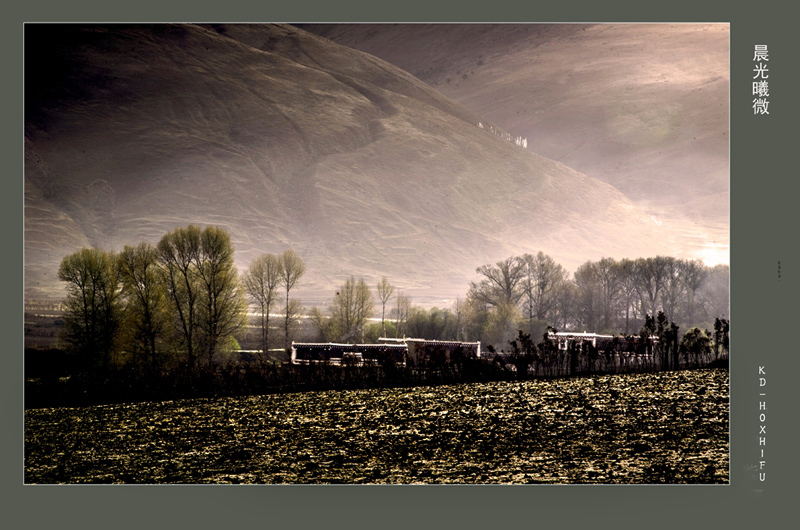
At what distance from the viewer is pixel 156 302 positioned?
22.1 meters

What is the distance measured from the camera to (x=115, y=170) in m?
57.9

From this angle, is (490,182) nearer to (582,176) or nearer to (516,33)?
(582,176)

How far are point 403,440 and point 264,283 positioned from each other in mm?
21910

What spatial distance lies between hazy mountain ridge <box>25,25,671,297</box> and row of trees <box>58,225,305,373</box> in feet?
63.0

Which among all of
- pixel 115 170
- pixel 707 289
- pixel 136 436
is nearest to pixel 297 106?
pixel 115 170

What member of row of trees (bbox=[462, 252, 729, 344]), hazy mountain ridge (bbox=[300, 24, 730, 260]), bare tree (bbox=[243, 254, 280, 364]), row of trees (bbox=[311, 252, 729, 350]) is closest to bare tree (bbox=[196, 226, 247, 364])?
bare tree (bbox=[243, 254, 280, 364])

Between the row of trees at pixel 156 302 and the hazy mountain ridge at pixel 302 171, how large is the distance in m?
19.2

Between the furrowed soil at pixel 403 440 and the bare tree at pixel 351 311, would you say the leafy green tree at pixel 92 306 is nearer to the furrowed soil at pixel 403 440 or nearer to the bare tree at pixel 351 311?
the furrowed soil at pixel 403 440

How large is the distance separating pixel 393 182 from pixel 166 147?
21376 millimetres

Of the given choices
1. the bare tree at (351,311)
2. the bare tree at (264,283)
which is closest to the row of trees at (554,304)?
the bare tree at (351,311)

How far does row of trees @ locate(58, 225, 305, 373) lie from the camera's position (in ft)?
68.3

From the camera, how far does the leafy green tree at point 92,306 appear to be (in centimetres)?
2050

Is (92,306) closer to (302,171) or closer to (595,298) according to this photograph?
(595,298)

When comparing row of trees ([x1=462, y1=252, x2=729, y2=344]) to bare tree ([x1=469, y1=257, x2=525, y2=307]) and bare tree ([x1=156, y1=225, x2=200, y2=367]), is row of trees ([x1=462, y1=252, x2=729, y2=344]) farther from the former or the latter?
bare tree ([x1=156, y1=225, x2=200, y2=367])
